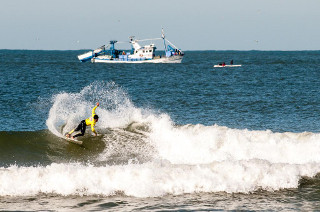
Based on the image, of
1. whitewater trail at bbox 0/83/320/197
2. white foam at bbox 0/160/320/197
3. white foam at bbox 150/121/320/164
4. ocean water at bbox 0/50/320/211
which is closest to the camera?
ocean water at bbox 0/50/320/211

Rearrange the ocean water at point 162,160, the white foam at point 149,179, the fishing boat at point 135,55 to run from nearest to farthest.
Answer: the ocean water at point 162,160 → the white foam at point 149,179 → the fishing boat at point 135,55

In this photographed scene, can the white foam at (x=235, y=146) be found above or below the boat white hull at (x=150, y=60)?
below

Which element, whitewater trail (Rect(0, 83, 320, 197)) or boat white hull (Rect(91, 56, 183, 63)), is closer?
whitewater trail (Rect(0, 83, 320, 197))

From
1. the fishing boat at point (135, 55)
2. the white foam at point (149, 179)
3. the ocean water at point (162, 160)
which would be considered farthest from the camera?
the fishing boat at point (135, 55)

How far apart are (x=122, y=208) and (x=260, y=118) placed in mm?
17141

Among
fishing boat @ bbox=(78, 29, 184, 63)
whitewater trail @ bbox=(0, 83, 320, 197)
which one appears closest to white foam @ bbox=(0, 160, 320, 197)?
whitewater trail @ bbox=(0, 83, 320, 197)

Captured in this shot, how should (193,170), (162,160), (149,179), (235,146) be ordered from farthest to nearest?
(235,146), (162,160), (193,170), (149,179)

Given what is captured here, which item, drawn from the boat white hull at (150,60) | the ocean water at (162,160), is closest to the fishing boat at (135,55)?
the boat white hull at (150,60)

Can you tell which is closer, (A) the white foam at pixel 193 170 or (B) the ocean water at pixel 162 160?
(B) the ocean water at pixel 162 160

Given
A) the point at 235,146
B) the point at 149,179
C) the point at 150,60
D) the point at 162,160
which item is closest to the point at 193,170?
the point at 149,179

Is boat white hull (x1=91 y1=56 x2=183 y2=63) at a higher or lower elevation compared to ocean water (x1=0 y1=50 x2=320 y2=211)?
higher

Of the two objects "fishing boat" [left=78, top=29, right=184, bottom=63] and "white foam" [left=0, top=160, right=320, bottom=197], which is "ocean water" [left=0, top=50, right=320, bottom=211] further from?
"fishing boat" [left=78, top=29, right=184, bottom=63]

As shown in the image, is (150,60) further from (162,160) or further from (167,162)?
(167,162)

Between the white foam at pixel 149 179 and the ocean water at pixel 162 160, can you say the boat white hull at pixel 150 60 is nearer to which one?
the ocean water at pixel 162 160
